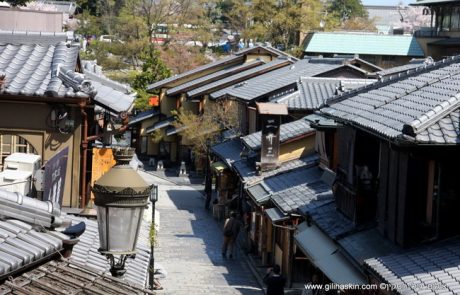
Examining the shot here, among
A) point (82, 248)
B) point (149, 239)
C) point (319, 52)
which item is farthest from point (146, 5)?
point (82, 248)

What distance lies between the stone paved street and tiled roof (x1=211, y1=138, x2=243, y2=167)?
7.61 ft

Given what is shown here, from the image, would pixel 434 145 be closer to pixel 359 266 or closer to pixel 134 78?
pixel 359 266

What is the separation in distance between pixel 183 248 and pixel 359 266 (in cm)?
1507

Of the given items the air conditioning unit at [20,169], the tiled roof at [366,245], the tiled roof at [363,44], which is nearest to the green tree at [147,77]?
the tiled roof at [363,44]

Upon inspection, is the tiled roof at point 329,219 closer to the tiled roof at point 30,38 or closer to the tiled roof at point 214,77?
the tiled roof at point 30,38

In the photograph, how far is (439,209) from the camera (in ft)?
45.6

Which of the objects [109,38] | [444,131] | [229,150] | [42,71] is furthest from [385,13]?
[444,131]

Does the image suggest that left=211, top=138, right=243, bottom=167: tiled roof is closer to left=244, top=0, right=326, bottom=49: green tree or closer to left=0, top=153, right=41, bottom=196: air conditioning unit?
left=0, top=153, right=41, bottom=196: air conditioning unit

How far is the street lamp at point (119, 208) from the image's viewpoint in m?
8.08

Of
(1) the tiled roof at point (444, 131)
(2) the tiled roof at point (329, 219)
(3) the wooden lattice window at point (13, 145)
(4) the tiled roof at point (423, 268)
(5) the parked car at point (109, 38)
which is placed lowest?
(2) the tiled roof at point (329, 219)

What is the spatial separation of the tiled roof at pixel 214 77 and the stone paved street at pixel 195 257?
500 inches

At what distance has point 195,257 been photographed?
2803cm

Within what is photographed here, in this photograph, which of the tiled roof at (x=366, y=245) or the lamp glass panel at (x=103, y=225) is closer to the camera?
the lamp glass panel at (x=103, y=225)

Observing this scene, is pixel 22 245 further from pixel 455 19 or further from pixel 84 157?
pixel 455 19
